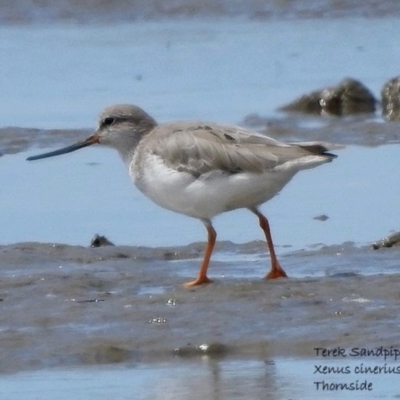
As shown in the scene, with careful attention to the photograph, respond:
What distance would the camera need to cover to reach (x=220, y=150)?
322 inches

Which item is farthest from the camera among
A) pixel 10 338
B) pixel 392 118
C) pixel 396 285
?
pixel 392 118

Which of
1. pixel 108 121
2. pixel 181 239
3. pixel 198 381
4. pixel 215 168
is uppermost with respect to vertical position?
pixel 108 121

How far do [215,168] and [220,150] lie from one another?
13cm

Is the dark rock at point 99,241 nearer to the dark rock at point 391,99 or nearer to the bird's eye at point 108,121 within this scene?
the bird's eye at point 108,121

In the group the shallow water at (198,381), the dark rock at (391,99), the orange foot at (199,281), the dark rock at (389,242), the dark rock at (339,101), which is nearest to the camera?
the shallow water at (198,381)

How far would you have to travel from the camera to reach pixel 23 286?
8117mm

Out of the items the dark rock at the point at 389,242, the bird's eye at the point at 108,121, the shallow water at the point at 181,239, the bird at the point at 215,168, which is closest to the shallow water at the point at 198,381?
the shallow water at the point at 181,239

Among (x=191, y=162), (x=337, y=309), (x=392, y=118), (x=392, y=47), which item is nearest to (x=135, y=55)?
(x=392, y=47)

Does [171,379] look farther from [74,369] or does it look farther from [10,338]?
[10,338]

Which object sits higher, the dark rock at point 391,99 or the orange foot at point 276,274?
the dark rock at point 391,99

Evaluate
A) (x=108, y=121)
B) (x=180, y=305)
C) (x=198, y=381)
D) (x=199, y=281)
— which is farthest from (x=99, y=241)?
(x=198, y=381)

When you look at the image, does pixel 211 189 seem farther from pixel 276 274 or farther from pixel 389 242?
pixel 389 242

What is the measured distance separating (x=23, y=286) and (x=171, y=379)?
1862 millimetres

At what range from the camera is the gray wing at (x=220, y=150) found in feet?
26.3
